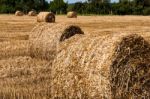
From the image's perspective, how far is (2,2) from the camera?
204ft

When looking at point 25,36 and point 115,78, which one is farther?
point 25,36

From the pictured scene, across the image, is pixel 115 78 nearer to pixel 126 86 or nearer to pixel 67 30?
pixel 126 86

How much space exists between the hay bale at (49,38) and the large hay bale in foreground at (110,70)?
4827 mm

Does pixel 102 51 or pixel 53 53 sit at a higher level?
pixel 102 51

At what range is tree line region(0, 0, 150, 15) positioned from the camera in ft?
193

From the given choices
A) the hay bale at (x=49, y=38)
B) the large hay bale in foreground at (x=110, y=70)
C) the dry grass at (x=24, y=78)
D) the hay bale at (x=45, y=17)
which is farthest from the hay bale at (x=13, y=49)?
the hay bale at (x=45, y=17)

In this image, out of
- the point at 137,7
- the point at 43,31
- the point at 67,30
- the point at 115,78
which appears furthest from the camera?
the point at 137,7

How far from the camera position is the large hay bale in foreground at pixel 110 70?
280 inches

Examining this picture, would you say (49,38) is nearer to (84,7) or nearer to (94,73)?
(94,73)

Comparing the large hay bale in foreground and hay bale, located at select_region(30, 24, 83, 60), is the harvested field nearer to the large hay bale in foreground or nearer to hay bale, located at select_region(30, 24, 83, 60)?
the large hay bale in foreground

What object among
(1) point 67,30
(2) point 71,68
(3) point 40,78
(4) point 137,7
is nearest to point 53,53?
(1) point 67,30

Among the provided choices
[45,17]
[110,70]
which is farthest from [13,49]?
[45,17]

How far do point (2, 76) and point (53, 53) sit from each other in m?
2.96

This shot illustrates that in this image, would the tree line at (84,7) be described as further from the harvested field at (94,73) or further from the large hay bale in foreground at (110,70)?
the large hay bale in foreground at (110,70)
